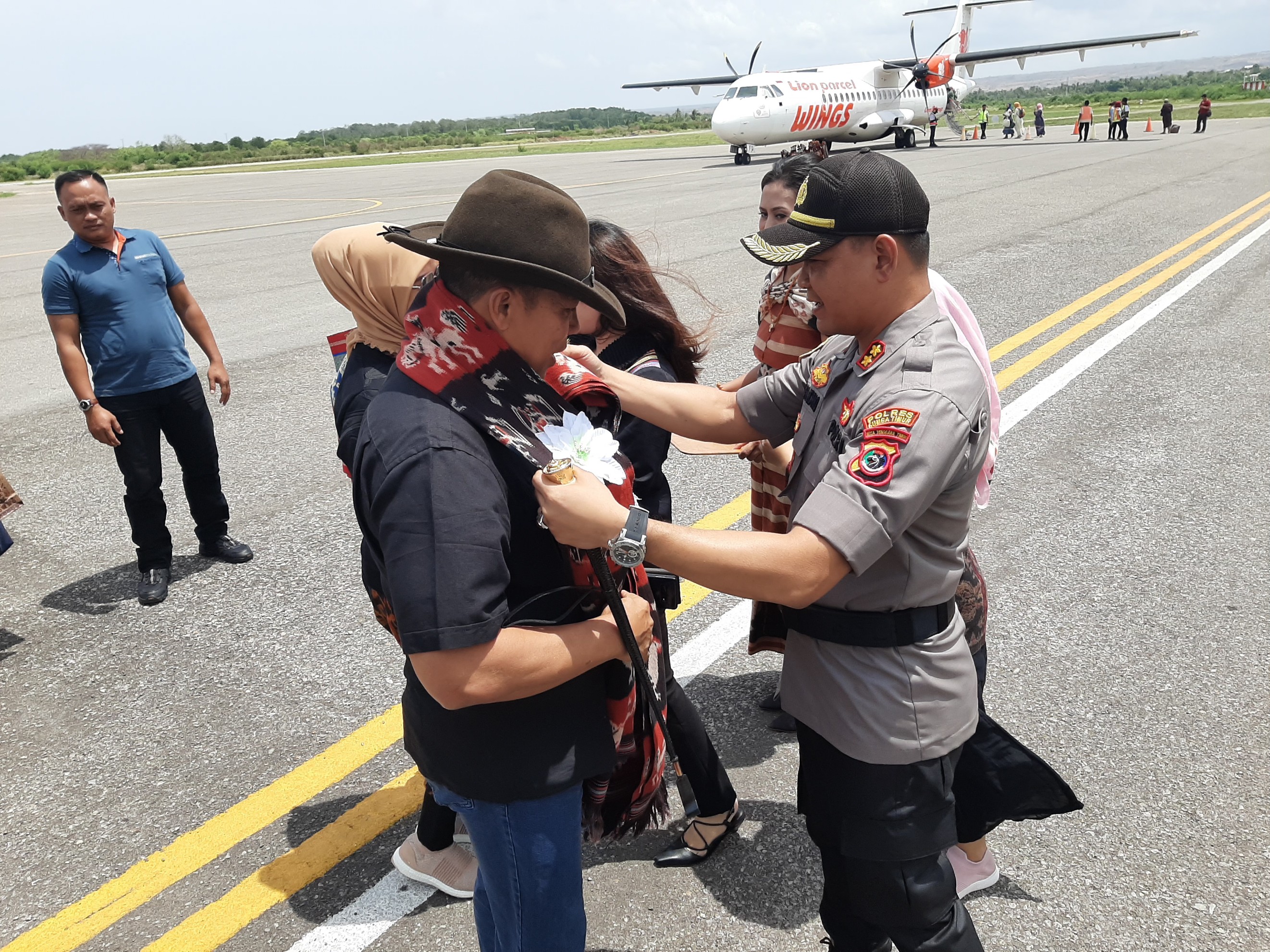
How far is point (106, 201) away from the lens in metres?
5.05

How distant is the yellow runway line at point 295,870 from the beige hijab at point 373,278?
1613 millimetres

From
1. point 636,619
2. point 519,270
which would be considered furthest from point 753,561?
point 519,270

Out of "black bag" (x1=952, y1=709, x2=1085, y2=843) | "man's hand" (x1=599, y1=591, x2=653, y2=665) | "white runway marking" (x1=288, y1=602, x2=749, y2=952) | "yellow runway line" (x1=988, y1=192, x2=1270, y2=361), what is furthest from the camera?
"yellow runway line" (x1=988, y1=192, x2=1270, y2=361)

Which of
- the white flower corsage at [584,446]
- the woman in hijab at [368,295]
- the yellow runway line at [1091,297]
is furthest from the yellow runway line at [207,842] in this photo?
the yellow runway line at [1091,297]

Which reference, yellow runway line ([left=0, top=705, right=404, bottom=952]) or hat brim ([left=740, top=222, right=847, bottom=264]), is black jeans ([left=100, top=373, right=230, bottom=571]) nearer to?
yellow runway line ([left=0, top=705, right=404, bottom=952])

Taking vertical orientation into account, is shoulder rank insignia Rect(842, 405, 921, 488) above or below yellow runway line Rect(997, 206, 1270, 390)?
above

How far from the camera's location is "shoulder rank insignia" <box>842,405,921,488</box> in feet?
6.18

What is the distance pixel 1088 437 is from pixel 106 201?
6.01m

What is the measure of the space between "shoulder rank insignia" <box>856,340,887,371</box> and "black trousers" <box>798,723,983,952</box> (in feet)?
2.84

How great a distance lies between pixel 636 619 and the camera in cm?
188

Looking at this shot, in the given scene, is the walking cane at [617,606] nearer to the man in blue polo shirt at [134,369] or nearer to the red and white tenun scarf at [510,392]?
the red and white tenun scarf at [510,392]

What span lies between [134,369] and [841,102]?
104 feet

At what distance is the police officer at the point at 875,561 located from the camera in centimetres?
188

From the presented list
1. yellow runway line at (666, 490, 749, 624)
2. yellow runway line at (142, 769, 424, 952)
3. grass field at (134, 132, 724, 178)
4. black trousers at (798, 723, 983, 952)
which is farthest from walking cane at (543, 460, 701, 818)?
grass field at (134, 132, 724, 178)
